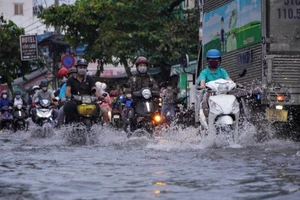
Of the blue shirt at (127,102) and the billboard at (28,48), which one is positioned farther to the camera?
the billboard at (28,48)

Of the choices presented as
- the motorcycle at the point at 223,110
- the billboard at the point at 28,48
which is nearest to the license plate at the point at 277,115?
the motorcycle at the point at 223,110

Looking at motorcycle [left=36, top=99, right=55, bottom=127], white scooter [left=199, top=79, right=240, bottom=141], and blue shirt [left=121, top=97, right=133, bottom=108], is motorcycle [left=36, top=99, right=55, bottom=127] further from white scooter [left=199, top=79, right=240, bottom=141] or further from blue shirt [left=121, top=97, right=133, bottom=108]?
white scooter [left=199, top=79, right=240, bottom=141]

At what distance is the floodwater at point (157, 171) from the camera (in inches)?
290

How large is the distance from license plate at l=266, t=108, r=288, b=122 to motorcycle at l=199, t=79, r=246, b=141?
5.74 feet

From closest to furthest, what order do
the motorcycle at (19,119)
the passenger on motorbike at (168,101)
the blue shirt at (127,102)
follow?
1. the blue shirt at (127,102)
2. the passenger on motorbike at (168,101)
3. the motorcycle at (19,119)

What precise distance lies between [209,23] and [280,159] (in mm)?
Answer: 9580

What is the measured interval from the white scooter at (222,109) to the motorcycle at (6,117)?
1661cm

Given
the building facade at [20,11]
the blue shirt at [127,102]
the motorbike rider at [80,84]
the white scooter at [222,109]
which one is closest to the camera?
the white scooter at [222,109]

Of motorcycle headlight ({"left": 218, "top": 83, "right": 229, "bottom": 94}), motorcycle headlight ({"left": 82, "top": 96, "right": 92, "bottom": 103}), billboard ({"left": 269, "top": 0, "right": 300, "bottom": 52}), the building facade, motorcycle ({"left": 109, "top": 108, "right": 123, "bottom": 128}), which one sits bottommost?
motorcycle ({"left": 109, "top": 108, "right": 123, "bottom": 128})

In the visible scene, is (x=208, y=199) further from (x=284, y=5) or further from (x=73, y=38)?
(x=73, y=38)

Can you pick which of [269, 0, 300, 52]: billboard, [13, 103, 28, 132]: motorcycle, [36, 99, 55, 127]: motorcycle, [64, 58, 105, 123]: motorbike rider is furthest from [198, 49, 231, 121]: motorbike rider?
[13, 103, 28, 132]: motorcycle

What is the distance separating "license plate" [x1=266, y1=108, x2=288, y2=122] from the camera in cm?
Answer: 1507

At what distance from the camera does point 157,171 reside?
919 cm

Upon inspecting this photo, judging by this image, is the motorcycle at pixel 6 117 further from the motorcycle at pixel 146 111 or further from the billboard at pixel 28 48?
the billboard at pixel 28 48
